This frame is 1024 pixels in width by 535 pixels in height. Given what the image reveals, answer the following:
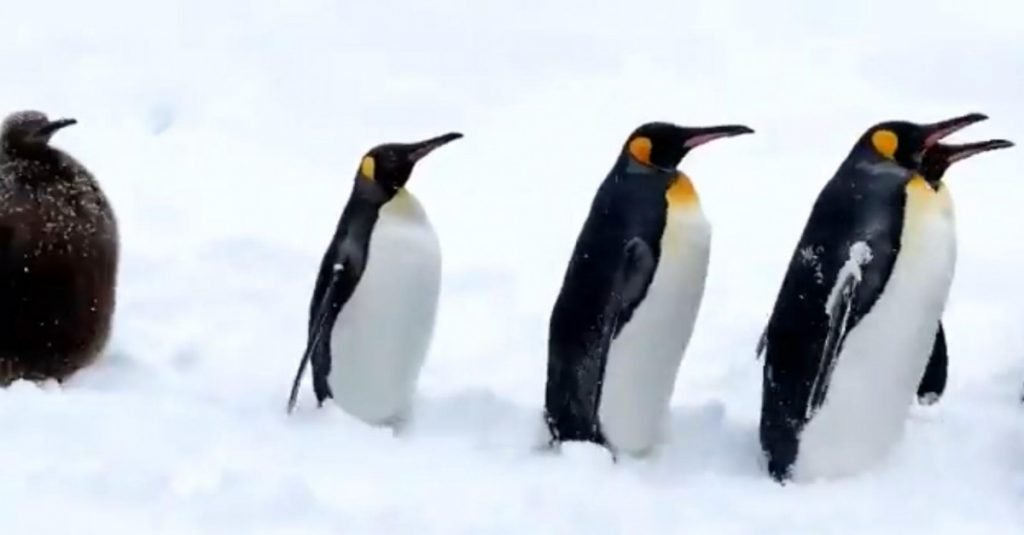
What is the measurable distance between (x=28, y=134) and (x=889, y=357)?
228cm

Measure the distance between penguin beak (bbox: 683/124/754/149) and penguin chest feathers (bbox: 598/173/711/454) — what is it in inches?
3.2

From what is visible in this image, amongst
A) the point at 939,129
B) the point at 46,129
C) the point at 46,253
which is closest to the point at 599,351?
the point at 939,129

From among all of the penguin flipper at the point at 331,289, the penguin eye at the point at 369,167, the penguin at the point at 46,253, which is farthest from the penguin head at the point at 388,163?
the penguin at the point at 46,253

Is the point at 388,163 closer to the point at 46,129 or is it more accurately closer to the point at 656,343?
the point at 656,343

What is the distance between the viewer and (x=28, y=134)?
431 cm

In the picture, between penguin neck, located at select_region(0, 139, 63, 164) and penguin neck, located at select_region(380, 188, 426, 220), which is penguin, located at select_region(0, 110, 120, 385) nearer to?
penguin neck, located at select_region(0, 139, 63, 164)

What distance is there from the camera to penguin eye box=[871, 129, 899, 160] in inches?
138

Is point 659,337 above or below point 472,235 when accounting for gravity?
above

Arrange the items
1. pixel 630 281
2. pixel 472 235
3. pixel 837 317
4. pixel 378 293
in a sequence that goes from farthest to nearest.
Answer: pixel 472 235 → pixel 378 293 → pixel 630 281 → pixel 837 317

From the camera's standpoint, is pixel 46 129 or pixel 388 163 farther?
pixel 46 129

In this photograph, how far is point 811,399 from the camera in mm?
3506

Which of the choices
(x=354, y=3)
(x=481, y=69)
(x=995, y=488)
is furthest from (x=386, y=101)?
(x=995, y=488)

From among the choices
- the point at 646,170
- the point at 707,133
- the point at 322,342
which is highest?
the point at 707,133

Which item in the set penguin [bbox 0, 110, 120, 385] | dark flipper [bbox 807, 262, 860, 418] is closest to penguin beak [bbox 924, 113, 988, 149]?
dark flipper [bbox 807, 262, 860, 418]
